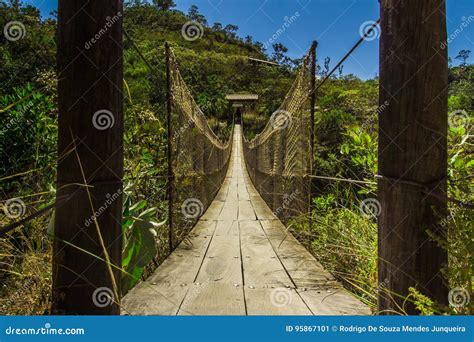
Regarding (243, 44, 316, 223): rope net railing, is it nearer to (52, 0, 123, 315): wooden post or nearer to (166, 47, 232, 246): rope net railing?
(166, 47, 232, 246): rope net railing

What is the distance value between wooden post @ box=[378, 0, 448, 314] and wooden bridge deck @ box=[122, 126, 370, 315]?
459 millimetres

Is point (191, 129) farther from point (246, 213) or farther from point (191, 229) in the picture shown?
point (246, 213)

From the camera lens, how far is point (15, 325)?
A: 2.96 feet

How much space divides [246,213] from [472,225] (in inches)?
125

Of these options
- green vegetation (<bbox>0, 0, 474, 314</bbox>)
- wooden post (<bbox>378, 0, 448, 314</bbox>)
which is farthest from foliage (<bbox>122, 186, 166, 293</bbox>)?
wooden post (<bbox>378, 0, 448, 314</bbox>)

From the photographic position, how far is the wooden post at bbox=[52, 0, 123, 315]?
85 centimetres

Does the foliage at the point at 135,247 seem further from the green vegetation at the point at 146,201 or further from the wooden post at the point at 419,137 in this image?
the wooden post at the point at 419,137

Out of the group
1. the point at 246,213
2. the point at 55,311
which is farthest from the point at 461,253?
the point at 246,213

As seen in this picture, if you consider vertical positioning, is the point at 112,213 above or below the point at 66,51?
below

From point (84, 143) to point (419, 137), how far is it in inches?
36.3

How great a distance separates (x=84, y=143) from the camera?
0.86 metres

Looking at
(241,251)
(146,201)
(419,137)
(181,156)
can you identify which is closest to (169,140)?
(181,156)

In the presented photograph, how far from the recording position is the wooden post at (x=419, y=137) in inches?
37.0

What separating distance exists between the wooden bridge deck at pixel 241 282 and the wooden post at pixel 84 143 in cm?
39
